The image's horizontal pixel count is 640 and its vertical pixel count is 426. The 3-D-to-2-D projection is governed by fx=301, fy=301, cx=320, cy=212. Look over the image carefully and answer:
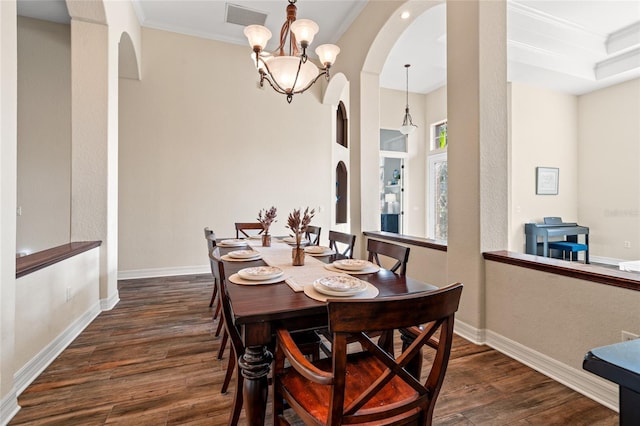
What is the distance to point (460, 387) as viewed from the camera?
185 cm

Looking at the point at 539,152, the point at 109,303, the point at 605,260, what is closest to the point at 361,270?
the point at 109,303

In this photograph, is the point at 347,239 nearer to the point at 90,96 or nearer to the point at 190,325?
the point at 190,325

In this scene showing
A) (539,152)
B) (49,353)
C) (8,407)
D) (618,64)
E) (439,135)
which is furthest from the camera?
(439,135)

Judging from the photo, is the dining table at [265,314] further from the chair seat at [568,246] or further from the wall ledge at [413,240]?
the chair seat at [568,246]

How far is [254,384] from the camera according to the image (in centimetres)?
120

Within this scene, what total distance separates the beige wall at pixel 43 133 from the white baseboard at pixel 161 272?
926 millimetres

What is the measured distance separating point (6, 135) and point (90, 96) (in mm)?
1732

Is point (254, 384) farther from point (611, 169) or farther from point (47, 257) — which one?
point (611, 169)

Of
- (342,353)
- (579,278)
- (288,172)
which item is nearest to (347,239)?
(579,278)

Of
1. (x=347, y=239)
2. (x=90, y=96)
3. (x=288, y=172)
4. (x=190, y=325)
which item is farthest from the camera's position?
(x=288, y=172)

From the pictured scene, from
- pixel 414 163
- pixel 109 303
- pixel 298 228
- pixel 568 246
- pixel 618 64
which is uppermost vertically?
pixel 618 64

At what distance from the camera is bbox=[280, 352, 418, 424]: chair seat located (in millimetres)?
1060

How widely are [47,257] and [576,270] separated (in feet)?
11.8

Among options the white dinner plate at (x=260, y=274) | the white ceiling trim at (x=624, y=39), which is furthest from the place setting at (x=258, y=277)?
the white ceiling trim at (x=624, y=39)
